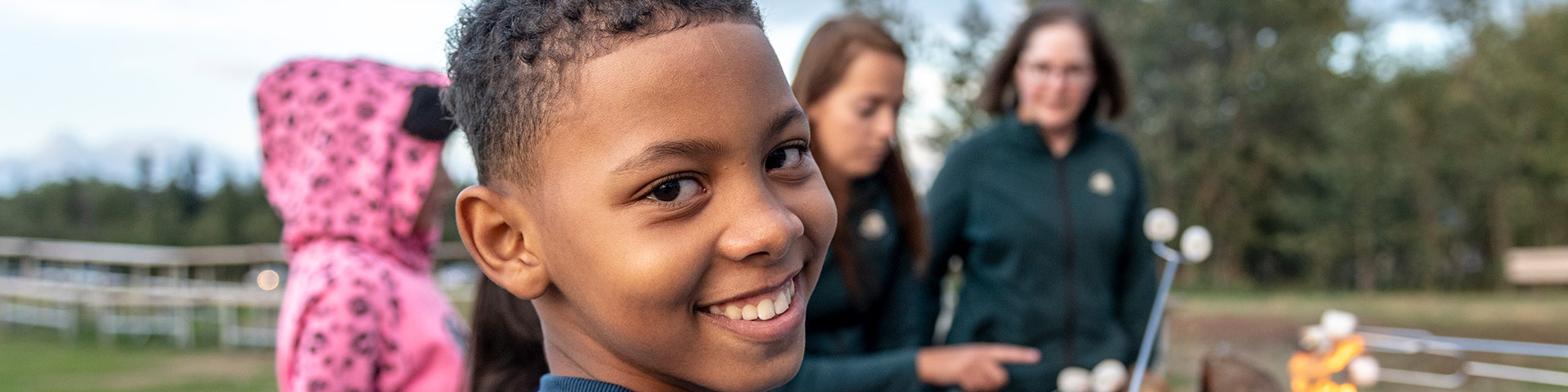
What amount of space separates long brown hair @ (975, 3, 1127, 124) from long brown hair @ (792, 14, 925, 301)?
2.69 ft

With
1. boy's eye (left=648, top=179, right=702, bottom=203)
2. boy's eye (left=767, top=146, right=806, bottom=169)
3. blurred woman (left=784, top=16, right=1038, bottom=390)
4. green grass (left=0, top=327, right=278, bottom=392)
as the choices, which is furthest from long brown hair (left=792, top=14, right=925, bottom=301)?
green grass (left=0, top=327, right=278, bottom=392)

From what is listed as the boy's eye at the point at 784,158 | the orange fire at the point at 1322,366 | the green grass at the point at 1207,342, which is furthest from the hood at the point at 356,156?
the green grass at the point at 1207,342

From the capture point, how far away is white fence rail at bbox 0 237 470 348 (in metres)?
10.2

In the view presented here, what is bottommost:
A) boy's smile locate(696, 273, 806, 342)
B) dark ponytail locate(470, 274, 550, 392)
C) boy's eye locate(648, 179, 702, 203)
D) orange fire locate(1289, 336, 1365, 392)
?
orange fire locate(1289, 336, 1365, 392)

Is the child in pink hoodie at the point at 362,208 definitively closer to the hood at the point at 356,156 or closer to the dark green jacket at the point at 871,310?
the hood at the point at 356,156

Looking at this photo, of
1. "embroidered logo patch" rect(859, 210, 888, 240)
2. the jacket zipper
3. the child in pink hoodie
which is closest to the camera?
the child in pink hoodie

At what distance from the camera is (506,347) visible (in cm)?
173

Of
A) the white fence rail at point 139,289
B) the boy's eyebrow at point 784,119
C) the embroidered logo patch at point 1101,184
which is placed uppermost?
the boy's eyebrow at point 784,119

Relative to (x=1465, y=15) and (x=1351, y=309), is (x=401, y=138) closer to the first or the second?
(x=1351, y=309)

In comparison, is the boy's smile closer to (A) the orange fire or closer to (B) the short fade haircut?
(B) the short fade haircut

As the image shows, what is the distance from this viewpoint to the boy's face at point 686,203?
1.01 meters

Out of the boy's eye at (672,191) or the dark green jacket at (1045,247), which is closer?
the boy's eye at (672,191)

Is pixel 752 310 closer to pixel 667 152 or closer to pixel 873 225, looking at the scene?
pixel 667 152

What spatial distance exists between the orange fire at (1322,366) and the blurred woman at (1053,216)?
472 mm
